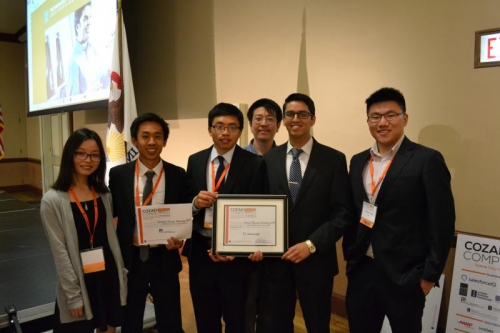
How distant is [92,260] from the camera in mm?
1606

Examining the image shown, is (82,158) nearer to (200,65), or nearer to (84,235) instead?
(84,235)

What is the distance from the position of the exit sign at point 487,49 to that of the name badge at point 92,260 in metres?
2.16

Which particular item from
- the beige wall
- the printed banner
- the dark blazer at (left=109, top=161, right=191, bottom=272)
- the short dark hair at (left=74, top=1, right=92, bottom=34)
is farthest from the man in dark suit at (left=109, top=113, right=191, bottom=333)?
the short dark hair at (left=74, top=1, right=92, bottom=34)

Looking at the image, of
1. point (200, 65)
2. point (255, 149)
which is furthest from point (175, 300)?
point (200, 65)

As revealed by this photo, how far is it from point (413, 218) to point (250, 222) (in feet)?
2.28

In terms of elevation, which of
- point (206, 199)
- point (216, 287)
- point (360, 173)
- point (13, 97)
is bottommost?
point (216, 287)

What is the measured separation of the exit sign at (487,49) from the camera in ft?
6.13

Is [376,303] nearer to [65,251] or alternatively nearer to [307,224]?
[307,224]

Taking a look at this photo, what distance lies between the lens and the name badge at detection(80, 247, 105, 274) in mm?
1597

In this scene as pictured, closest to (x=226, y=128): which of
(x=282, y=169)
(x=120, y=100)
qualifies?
(x=282, y=169)

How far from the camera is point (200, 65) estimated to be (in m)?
3.70

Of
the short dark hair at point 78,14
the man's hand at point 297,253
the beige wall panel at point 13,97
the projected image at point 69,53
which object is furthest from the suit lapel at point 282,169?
the beige wall panel at point 13,97

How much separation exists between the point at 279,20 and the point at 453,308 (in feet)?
7.82

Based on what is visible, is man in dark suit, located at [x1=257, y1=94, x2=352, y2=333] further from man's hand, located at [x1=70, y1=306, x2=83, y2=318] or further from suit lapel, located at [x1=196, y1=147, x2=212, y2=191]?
man's hand, located at [x1=70, y1=306, x2=83, y2=318]
